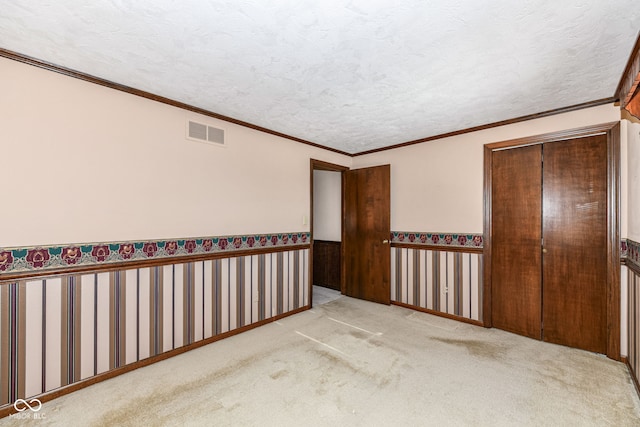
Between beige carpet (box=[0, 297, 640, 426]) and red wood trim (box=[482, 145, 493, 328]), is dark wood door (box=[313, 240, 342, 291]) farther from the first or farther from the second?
→ red wood trim (box=[482, 145, 493, 328])

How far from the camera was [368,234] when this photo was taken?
4.51 m

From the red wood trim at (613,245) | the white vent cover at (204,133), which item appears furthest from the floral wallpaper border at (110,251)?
the red wood trim at (613,245)

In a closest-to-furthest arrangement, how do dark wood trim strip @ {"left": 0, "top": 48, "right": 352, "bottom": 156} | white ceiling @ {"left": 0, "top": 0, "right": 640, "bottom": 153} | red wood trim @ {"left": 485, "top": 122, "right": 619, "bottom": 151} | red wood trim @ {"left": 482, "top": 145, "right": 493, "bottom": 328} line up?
1. white ceiling @ {"left": 0, "top": 0, "right": 640, "bottom": 153}
2. dark wood trim strip @ {"left": 0, "top": 48, "right": 352, "bottom": 156}
3. red wood trim @ {"left": 485, "top": 122, "right": 619, "bottom": 151}
4. red wood trim @ {"left": 482, "top": 145, "right": 493, "bottom": 328}

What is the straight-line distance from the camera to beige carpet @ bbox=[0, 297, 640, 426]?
6.02ft

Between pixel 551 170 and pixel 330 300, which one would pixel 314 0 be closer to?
pixel 551 170

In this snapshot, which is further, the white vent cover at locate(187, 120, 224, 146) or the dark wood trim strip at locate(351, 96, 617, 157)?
the white vent cover at locate(187, 120, 224, 146)

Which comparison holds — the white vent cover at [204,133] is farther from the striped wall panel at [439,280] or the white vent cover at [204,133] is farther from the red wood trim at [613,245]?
the red wood trim at [613,245]

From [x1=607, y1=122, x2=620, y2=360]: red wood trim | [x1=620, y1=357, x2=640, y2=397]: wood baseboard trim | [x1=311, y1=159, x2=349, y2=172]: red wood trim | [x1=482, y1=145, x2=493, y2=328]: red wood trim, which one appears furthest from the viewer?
[x1=311, y1=159, x2=349, y2=172]: red wood trim

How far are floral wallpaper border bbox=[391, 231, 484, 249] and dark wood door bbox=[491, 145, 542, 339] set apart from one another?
0.21 m

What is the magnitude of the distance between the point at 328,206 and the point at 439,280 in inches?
93.5

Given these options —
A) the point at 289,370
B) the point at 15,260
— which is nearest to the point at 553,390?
the point at 289,370

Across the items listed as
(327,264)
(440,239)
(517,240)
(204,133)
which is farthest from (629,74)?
(327,264)

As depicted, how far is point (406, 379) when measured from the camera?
2.26m

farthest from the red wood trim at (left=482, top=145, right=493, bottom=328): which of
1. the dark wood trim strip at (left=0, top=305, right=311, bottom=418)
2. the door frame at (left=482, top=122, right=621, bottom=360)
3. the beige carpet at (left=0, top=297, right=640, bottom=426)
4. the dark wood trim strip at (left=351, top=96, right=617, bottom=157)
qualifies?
the dark wood trim strip at (left=0, top=305, right=311, bottom=418)
